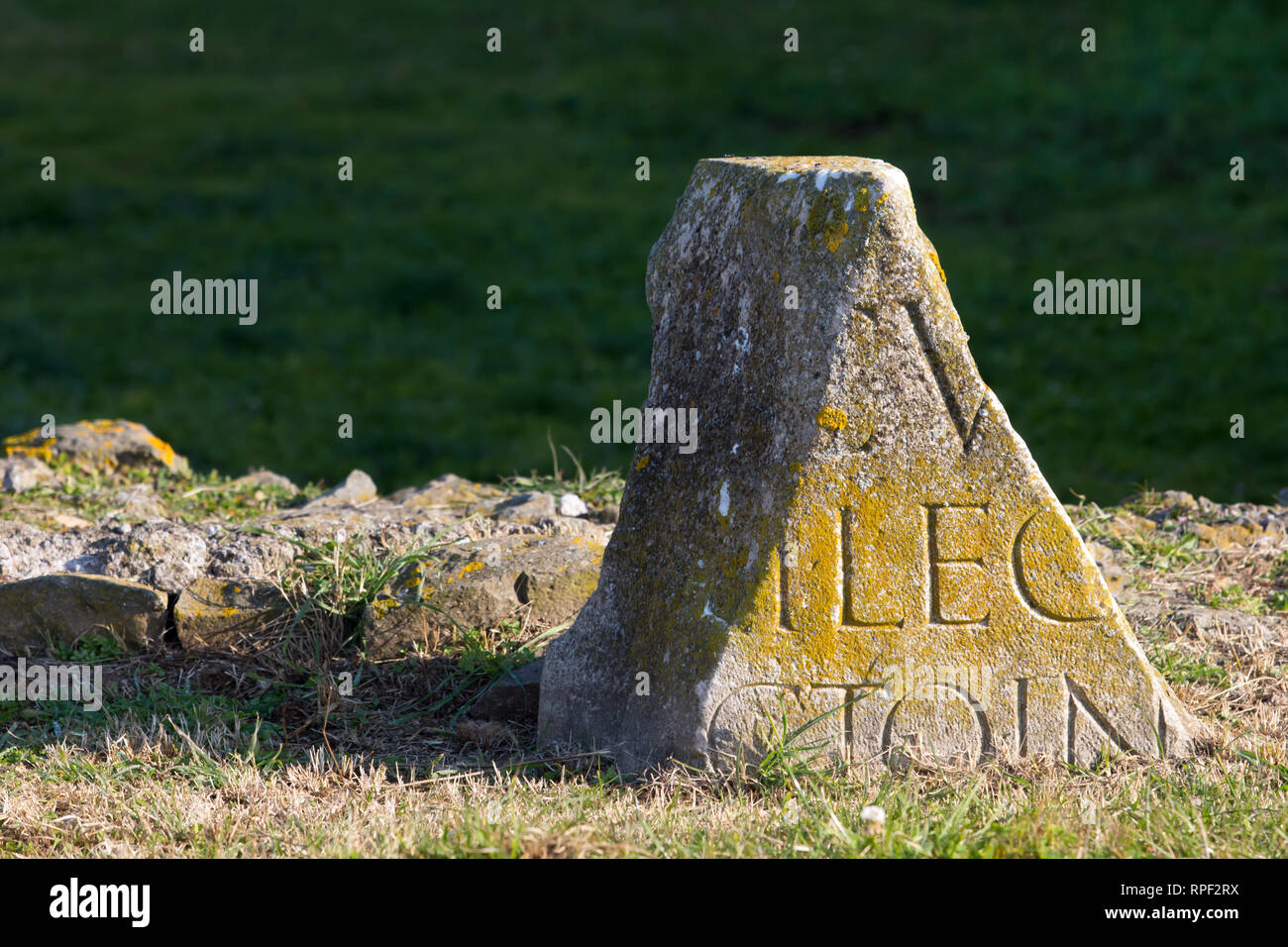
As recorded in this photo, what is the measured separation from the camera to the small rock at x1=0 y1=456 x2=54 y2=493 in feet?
18.7

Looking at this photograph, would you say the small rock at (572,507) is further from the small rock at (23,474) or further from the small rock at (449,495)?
the small rock at (23,474)

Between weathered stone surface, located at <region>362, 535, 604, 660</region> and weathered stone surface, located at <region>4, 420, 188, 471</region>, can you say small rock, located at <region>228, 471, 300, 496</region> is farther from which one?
weathered stone surface, located at <region>362, 535, 604, 660</region>

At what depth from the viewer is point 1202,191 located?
41.4 feet

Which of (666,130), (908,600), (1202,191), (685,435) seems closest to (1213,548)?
(908,600)

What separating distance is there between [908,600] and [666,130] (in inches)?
485

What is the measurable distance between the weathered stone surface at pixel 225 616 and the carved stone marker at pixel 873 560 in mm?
1429

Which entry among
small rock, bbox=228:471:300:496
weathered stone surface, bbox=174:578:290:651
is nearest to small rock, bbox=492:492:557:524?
weathered stone surface, bbox=174:578:290:651

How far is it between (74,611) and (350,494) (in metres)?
1.58

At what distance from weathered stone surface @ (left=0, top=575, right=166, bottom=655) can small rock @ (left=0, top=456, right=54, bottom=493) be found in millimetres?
1477

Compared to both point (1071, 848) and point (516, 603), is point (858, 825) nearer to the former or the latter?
point (1071, 848)

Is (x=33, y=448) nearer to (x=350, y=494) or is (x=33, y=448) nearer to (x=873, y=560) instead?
(x=350, y=494)

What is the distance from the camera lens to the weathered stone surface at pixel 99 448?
611 centimetres

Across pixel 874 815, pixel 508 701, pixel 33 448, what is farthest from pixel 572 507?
pixel 33 448

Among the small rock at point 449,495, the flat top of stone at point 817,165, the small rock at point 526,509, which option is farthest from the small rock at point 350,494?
the flat top of stone at point 817,165
